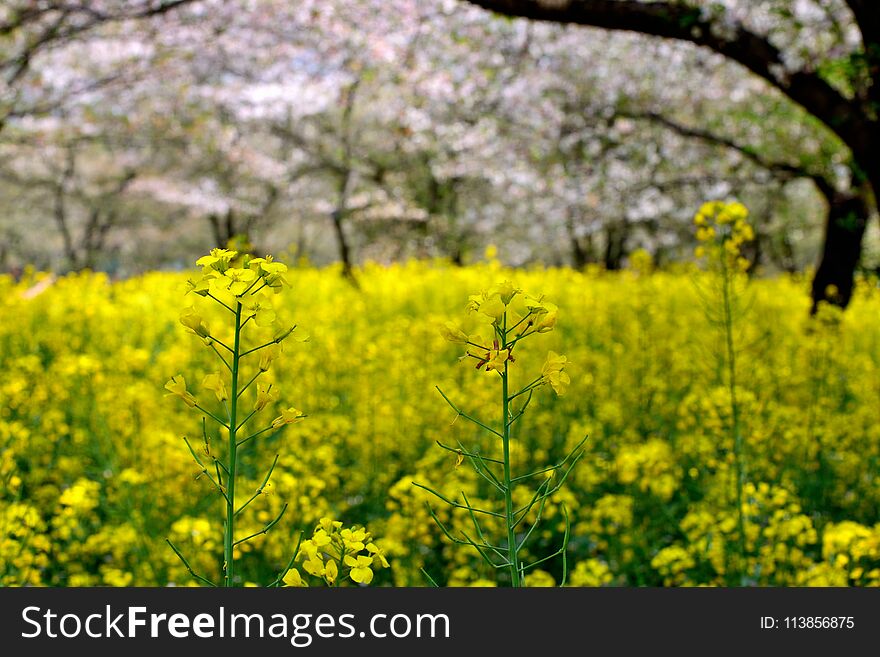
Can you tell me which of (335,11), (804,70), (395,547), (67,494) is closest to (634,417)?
(804,70)

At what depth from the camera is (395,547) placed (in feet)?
8.60

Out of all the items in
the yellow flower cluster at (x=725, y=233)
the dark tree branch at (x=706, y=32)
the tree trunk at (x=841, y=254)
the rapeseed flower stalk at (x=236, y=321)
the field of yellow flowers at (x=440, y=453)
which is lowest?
the field of yellow flowers at (x=440, y=453)

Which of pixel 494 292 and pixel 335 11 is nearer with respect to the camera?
pixel 494 292

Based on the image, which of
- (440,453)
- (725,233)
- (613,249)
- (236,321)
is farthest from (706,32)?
(613,249)

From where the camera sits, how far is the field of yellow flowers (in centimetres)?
281

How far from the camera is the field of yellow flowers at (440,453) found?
281 centimetres

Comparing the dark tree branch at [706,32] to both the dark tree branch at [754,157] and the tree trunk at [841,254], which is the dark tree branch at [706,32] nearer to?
the dark tree branch at [754,157]

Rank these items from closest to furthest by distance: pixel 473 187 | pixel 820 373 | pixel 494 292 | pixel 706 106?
pixel 494 292 < pixel 820 373 < pixel 706 106 < pixel 473 187

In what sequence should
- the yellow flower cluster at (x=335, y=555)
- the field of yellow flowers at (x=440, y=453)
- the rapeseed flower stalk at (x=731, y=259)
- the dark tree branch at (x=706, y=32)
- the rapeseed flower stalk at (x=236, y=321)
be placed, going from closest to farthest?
the rapeseed flower stalk at (x=236, y=321), the yellow flower cluster at (x=335, y=555), the rapeseed flower stalk at (x=731, y=259), the field of yellow flowers at (x=440, y=453), the dark tree branch at (x=706, y=32)

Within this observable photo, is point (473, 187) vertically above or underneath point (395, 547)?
above

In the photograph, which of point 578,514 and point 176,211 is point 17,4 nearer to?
point 578,514

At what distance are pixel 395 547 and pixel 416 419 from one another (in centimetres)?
179

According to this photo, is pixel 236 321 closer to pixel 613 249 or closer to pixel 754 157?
pixel 754 157

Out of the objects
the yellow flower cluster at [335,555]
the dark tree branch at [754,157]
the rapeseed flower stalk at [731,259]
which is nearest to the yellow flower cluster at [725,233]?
the rapeseed flower stalk at [731,259]
